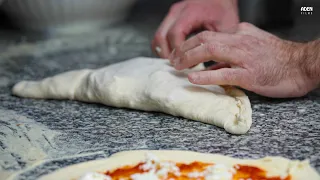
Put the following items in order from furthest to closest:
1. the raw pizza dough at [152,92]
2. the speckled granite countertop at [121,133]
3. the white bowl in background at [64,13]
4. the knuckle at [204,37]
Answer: the white bowl in background at [64,13], the knuckle at [204,37], the raw pizza dough at [152,92], the speckled granite countertop at [121,133]

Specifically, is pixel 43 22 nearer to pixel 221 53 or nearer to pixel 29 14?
pixel 29 14

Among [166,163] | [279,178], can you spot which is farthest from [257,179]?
[166,163]

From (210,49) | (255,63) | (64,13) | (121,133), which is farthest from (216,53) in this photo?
(64,13)

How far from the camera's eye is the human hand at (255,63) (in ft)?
4.16

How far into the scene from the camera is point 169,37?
166 centimetres

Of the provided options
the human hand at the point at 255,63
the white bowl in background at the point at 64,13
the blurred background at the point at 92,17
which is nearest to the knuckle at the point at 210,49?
the human hand at the point at 255,63

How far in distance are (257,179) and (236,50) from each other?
0.47 metres

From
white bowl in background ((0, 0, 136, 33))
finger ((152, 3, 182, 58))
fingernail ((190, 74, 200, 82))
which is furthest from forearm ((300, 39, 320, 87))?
white bowl in background ((0, 0, 136, 33))

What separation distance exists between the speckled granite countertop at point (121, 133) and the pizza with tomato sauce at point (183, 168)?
46mm

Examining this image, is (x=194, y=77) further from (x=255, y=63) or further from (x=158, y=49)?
(x=158, y=49)

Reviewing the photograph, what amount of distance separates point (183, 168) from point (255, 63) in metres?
0.46

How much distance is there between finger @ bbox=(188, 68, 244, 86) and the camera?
1.25 m

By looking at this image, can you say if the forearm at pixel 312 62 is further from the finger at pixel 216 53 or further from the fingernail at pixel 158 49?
the fingernail at pixel 158 49

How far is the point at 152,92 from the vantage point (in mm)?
1312
